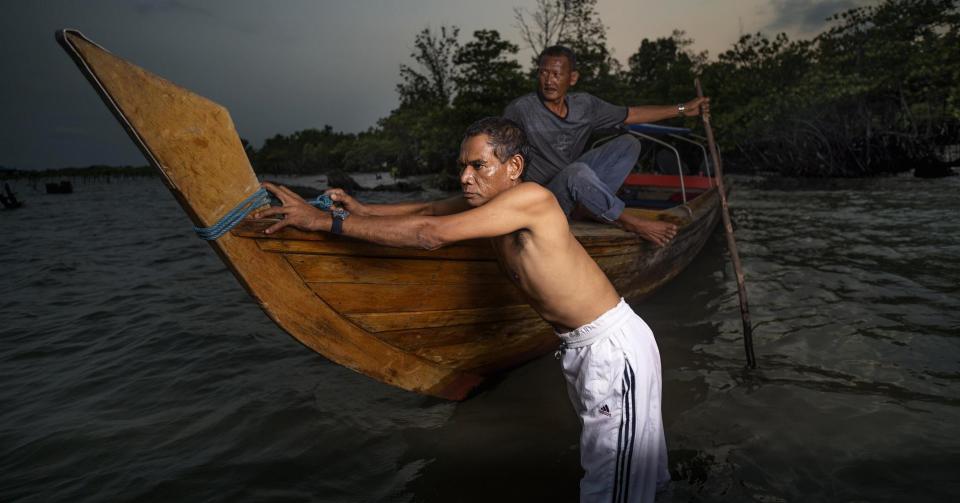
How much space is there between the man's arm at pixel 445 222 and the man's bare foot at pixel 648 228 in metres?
1.99

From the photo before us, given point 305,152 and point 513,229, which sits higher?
point 305,152

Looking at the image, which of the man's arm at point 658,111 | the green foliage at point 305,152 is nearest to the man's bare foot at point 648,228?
the man's arm at point 658,111

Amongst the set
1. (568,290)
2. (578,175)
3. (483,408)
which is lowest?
(483,408)

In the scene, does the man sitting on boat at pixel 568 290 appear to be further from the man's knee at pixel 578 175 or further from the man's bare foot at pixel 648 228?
the man's bare foot at pixel 648 228

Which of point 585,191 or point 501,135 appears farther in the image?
point 585,191

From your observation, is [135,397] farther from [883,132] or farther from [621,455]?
[883,132]

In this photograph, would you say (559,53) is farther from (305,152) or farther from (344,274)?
(305,152)

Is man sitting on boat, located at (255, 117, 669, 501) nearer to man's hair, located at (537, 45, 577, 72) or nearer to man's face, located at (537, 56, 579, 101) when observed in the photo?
man's face, located at (537, 56, 579, 101)

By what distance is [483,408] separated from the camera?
10.4 ft

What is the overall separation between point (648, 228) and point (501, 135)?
7.28 ft

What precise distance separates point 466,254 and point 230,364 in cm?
300

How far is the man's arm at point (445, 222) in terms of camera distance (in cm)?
188

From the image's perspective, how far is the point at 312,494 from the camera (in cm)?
247

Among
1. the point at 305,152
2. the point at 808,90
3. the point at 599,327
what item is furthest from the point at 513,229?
the point at 305,152
